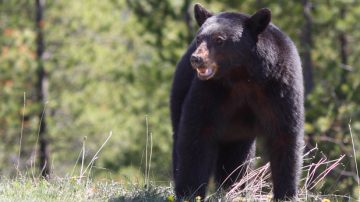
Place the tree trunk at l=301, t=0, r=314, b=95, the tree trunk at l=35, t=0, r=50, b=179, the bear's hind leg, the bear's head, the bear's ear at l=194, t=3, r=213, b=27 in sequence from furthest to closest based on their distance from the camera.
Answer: the tree trunk at l=35, t=0, r=50, b=179 < the tree trunk at l=301, t=0, r=314, b=95 < the bear's ear at l=194, t=3, r=213, b=27 < the bear's hind leg < the bear's head

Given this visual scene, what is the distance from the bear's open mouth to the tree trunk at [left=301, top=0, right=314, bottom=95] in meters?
15.5

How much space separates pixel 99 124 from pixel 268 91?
77.8 ft

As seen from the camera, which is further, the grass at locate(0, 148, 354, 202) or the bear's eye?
the bear's eye

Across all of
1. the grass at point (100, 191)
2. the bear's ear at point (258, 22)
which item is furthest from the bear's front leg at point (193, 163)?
the bear's ear at point (258, 22)

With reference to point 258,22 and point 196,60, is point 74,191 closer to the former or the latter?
point 196,60

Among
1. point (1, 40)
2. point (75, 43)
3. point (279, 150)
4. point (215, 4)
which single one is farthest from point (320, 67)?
point (279, 150)

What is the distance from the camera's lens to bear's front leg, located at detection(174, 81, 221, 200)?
676 cm

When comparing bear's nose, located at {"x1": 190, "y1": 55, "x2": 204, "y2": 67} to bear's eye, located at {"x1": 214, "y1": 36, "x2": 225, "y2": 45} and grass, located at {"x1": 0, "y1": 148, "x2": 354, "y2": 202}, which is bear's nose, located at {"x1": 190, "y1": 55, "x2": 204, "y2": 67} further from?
grass, located at {"x1": 0, "y1": 148, "x2": 354, "y2": 202}

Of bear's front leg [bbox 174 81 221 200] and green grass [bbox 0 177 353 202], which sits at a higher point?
bear's front leg [bbox 174 81 221 200]

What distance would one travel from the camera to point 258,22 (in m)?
6.92

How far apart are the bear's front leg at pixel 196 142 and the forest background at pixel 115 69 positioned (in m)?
12.5

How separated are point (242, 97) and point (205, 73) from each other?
0.62 meters

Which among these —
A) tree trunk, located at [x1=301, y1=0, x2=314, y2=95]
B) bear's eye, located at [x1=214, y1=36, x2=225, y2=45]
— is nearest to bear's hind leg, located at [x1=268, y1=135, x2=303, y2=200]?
bear's eye, located at [x1=214, y1=36, x2=225, y2=45]

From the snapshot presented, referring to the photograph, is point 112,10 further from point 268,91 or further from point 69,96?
point 268,91
